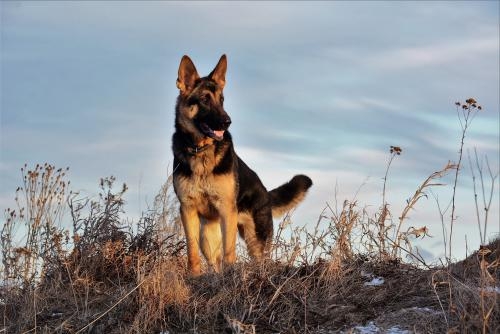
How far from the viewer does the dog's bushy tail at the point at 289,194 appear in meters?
10.3

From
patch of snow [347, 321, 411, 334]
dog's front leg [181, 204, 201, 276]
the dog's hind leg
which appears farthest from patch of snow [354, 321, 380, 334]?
the dog's hind leg

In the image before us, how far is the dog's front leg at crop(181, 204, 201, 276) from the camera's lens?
8.13m

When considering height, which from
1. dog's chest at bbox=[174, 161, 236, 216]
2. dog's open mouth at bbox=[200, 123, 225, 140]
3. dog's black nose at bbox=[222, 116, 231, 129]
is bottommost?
dog's chest at bbox=[174, 161, 236, 216]

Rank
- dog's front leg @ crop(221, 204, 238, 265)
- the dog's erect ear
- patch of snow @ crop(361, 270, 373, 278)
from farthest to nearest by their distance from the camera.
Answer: the dog's erect ear, dog's front leg @ crop(221, 204, 238, 265), patch of snow @ crop(361, 270, 373, 278)

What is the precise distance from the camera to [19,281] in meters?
7.51

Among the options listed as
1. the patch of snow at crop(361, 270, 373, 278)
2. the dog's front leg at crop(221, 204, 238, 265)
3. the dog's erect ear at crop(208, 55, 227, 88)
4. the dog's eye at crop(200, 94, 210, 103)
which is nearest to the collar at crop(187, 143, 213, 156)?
the dog's eye at crop(200, 94, 210, 103)

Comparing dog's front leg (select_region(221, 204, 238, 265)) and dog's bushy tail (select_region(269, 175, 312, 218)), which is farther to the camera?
dog's bushy tail (select_region(269, 175, 312, 218))

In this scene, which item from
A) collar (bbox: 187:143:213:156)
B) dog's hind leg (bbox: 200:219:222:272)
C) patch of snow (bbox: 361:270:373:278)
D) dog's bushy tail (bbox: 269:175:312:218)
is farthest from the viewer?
dog's bushy tail (bbox: 269:175:312:218)

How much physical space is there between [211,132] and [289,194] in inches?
83.1

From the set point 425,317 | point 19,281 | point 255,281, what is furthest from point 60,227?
point 425,317

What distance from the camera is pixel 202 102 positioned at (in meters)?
8.83

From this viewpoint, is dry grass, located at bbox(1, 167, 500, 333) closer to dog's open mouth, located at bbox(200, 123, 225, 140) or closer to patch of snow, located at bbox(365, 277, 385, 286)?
patch of snow, located at bbox(365, 277, 385, 286)

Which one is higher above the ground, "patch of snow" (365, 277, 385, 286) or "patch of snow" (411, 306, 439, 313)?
"patch of snow" (365, 277, 385, 286)

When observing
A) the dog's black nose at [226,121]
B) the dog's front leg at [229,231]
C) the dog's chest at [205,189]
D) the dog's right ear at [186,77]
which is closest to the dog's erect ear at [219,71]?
the dog's right ear at [186,77]
